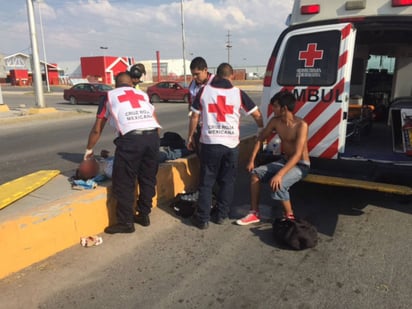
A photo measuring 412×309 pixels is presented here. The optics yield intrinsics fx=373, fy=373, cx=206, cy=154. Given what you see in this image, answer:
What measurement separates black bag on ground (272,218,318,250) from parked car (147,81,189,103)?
20.9 metres

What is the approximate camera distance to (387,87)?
357 inches

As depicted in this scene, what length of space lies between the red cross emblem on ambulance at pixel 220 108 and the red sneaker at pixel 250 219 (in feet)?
3.73

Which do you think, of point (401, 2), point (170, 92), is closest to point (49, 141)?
point (401, 2)

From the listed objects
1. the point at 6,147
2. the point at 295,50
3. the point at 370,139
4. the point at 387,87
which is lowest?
the point at 6,147

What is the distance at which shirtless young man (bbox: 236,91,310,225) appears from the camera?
13.2 ft

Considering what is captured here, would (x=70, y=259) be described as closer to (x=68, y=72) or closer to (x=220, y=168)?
(x=220, y=168)

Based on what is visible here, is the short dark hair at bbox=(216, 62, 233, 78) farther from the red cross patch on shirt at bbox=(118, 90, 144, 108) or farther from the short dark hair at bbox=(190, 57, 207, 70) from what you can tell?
the red cross patch on shirt at bbox=(118, 90, 144, 108)

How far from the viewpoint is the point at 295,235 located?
364 cm

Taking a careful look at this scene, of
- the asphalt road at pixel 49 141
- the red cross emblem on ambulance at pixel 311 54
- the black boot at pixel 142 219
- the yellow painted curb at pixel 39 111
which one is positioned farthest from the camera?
the yellow painted curb at pixel 39 111

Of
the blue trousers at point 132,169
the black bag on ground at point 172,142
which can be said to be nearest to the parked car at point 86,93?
the black bag on ground at point 172,142

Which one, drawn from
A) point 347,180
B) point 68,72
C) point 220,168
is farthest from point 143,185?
point 68,72

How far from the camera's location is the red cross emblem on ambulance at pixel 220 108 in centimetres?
412

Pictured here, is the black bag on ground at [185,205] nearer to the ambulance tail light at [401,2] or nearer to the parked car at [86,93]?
the ambulance tail light at [401,2]

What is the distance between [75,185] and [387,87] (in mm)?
7872
